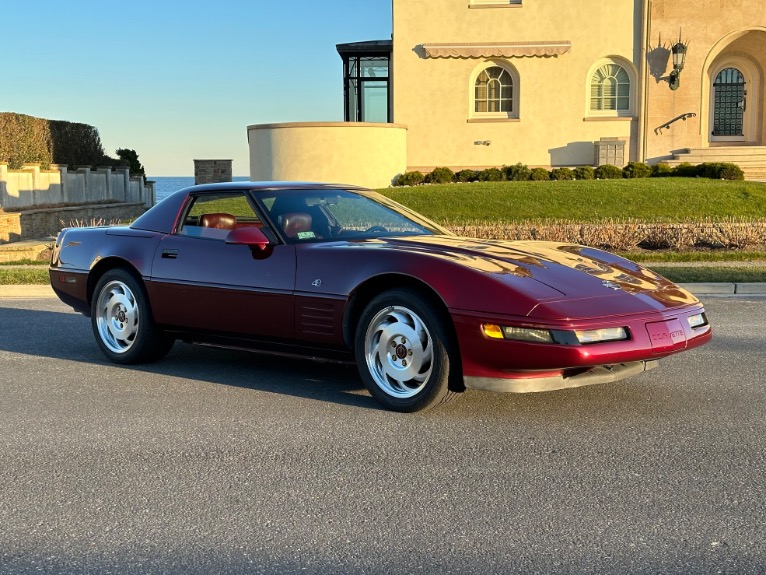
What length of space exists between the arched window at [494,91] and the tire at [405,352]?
80.6 feet

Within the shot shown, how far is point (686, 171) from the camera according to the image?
Result: 2575 cm

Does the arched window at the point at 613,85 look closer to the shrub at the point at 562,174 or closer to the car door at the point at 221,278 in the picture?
the shrub at the point at 562,174

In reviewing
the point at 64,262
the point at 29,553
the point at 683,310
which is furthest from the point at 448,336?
the point at 64,262

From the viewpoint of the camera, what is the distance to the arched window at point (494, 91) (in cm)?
2927

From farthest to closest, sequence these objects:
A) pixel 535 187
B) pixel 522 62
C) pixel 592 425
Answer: pixel 522 62 < pixel 535 187 < pixel 592 425

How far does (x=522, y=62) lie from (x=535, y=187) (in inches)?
300

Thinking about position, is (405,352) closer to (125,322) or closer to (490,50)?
(125,322)

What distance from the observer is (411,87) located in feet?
95.2

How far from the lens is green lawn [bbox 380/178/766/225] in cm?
1925

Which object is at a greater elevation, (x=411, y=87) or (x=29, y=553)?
(x=411, y=87)

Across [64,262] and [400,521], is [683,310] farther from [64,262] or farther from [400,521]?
[64,262]

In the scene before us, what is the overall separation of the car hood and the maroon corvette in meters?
0.01

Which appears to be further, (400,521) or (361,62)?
(361,62)

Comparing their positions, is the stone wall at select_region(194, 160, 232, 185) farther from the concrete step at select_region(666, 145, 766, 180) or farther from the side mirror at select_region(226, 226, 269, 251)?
the side mirror at select_region(226, 226, 269, 251)
